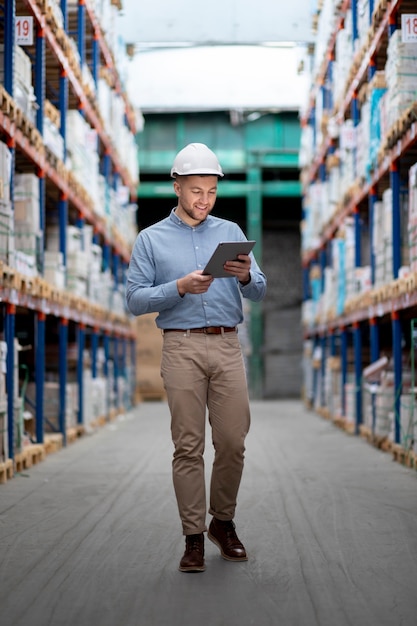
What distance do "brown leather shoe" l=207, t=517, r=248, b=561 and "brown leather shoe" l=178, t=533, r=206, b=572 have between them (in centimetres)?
24

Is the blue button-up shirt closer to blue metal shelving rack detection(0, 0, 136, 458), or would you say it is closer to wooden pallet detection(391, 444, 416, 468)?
blue metal shelving rack detection(0, 0, 136, 458)

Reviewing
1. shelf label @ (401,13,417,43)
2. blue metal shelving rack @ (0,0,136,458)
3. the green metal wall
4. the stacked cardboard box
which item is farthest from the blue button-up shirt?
the green metal wall

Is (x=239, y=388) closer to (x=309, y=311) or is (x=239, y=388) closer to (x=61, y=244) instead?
(x=61, y=244)

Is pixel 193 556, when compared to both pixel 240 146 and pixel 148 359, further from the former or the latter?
pixel 240 146

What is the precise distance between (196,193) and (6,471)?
3.85m

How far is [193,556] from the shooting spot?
4.07 meters

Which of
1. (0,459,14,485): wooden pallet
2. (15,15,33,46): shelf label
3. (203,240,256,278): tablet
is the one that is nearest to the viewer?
(203,240,256,278): tablet

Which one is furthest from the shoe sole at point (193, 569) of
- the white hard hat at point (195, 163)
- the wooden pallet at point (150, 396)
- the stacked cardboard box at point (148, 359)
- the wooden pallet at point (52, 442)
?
the wooden pallet at point (150, 396)

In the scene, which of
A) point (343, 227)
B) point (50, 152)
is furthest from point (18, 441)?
point (343, 227)

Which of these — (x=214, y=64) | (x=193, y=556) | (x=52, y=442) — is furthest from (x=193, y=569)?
(x=214, y=64)

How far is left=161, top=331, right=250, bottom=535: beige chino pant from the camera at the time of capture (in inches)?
161

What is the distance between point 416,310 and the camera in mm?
9945

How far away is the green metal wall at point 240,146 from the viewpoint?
22625 millimetres

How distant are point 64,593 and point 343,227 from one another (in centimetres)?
993
